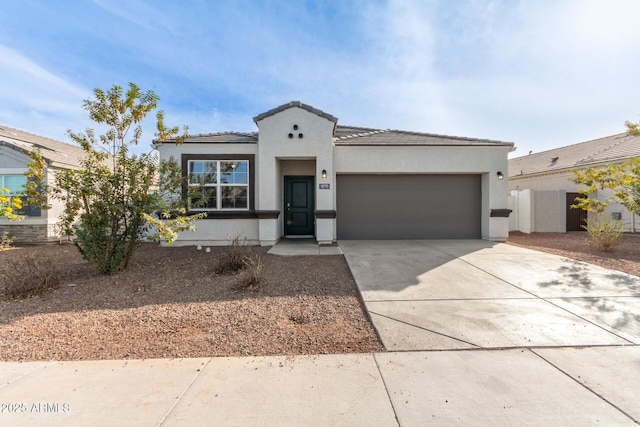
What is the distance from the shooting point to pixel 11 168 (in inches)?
440

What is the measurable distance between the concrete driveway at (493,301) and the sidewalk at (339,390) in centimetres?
29

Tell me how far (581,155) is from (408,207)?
13365 millimetres

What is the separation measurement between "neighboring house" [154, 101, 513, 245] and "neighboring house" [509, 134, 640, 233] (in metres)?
4.27

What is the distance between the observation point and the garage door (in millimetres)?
10508

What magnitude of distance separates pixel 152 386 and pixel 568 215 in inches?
669

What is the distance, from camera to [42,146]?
1281 cm

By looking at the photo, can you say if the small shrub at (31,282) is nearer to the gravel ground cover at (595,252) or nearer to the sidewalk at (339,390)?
the sidewalk at (339,390)

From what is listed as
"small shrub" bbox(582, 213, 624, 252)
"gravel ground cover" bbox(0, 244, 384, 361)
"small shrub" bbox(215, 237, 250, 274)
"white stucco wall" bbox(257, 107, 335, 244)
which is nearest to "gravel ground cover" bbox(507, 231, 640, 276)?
"small shrub" bbox(582, 213, 624, 252)

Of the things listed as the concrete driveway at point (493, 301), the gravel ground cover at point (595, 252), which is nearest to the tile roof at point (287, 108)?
the concrete driveway at point (493, 301)

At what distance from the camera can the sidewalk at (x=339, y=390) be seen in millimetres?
2289

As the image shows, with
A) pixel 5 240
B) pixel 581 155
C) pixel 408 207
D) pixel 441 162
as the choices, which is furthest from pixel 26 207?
pixel 581 155

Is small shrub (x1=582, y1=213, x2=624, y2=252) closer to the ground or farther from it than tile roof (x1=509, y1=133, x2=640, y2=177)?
closer to the ground

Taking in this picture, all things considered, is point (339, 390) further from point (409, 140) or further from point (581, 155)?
point (581, 155)

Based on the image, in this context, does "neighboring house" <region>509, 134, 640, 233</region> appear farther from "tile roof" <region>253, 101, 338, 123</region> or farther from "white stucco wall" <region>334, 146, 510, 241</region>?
"tile roof" <region>253, 101, 338, 123</region>
